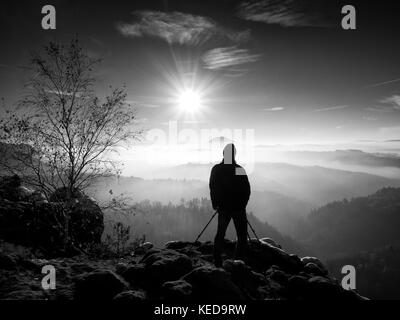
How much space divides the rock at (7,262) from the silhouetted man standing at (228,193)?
637 cm

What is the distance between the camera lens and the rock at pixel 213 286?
701 centimetres

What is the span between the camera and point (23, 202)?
552 inches

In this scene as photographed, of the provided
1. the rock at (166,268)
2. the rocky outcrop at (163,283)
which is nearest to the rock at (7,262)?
the rocky outcrop at (163,283)

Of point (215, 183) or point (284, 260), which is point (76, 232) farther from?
point (284, 260)

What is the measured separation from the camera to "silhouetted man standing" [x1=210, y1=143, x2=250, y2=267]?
9.27 m

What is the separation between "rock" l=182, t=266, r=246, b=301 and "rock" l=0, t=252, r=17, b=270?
518 centimetres

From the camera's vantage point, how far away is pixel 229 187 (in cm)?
930

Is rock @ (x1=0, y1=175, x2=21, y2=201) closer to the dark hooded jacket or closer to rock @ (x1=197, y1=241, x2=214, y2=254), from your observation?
rock @ (x1=197, y1=241, x2=214, y2=254)

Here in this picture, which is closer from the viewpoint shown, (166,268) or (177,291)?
(177,291)

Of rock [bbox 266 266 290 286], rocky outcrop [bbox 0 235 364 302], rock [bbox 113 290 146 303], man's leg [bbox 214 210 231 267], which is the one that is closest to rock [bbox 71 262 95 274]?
rocky outcrop [bbox 0 235 364 302]

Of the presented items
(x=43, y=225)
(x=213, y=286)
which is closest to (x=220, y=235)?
(x=213, y=286)

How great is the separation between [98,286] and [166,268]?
213 cm

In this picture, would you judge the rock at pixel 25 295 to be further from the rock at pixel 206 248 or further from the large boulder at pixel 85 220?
the large boulder at pixel 85 220

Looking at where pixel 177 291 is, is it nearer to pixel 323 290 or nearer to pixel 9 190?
pixel 323 290
